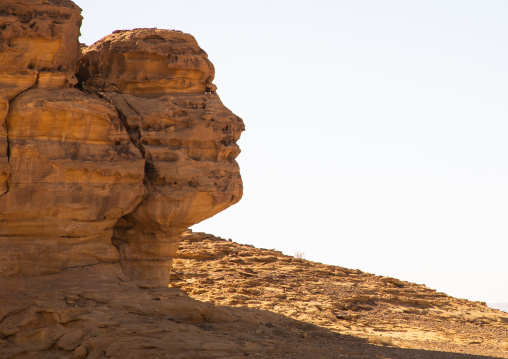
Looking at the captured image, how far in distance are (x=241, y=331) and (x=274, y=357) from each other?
7.69 feet

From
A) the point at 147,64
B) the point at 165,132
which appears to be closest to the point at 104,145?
the point at 165,132

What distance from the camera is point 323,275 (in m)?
29.3

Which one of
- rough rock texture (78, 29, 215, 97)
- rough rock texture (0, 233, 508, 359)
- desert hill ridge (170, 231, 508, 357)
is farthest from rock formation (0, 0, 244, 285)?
desert hill ridge (170, 231, 508, 357)

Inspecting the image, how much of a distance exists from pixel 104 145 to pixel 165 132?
1710 millimetres

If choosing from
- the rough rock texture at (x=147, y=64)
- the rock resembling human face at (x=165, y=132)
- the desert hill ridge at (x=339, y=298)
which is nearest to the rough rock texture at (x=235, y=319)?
the desert hill ridge at (x=339, y=298)

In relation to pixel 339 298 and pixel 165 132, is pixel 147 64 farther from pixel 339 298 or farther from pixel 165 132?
pixel 339 298

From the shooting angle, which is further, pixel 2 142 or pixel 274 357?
pixel 2 142

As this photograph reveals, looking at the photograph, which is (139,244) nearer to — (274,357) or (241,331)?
(241,331)

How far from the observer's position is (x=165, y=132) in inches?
813

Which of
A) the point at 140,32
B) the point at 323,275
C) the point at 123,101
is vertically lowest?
the point at 323,275

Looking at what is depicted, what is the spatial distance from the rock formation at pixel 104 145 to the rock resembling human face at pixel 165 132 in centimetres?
3

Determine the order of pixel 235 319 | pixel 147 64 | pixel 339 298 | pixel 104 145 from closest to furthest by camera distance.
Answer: pixel 235 319 → pixel 104 145 → pixel 147 64 → pixel 339 298

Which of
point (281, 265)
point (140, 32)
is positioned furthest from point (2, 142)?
point (281, 265)

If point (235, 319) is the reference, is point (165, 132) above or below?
above
